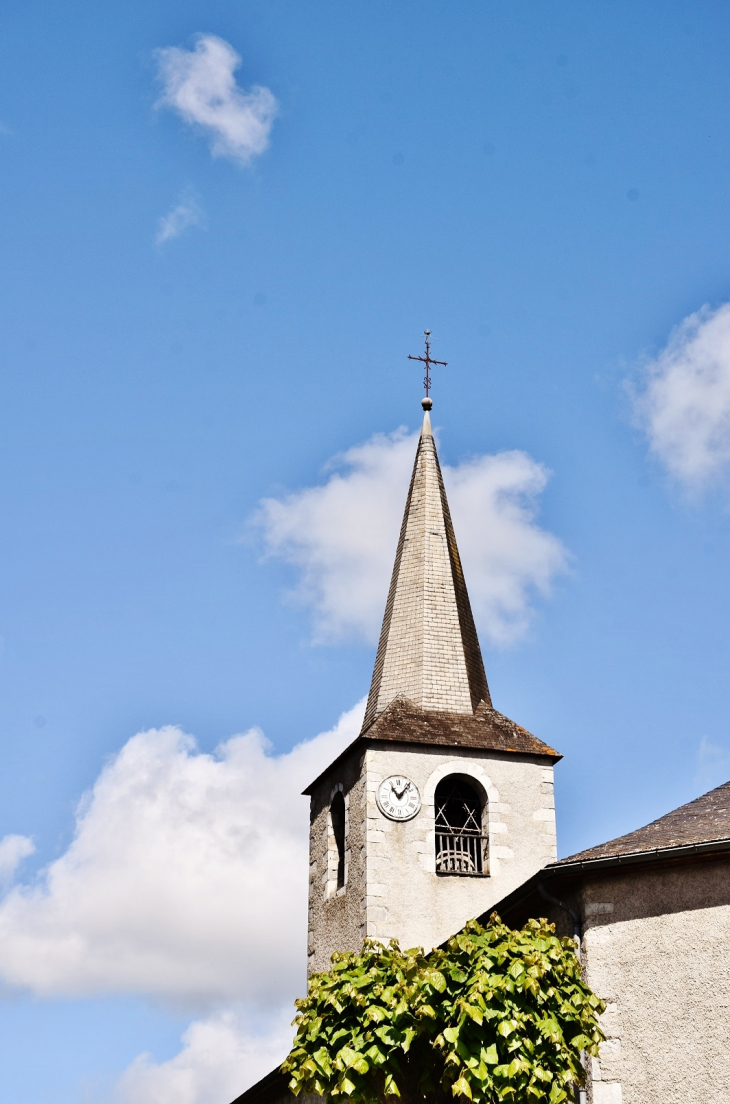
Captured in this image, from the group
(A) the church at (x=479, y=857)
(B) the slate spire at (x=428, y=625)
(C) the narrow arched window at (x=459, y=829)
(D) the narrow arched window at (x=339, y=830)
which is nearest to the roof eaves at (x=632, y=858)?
(A) the church at (x=479, y=857)

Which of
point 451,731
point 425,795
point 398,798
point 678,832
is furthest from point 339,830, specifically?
point 678,832

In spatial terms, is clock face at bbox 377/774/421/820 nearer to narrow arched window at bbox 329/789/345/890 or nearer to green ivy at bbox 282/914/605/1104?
narrow arched window at bbox 329/789/345/890

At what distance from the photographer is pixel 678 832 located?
12.3 m

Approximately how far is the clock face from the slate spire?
167cm

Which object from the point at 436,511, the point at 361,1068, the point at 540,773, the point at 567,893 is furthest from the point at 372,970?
the point at 436,511

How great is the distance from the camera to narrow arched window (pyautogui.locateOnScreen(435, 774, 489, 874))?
20.2m

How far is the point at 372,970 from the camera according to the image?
502 inches

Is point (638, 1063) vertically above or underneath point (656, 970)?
underneath

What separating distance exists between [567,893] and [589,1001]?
147cm

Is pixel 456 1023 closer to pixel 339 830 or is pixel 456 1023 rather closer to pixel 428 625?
pixel 339 830

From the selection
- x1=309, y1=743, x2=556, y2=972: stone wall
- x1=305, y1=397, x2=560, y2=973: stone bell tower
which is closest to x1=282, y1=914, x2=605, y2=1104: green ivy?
x1=309, y1=743, x2=556, y2=972: stone wall

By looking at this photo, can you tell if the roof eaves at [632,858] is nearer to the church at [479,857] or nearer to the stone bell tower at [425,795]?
the church at [479,857]

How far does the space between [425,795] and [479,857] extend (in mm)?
1249

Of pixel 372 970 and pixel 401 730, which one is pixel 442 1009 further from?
pixel 401 730
